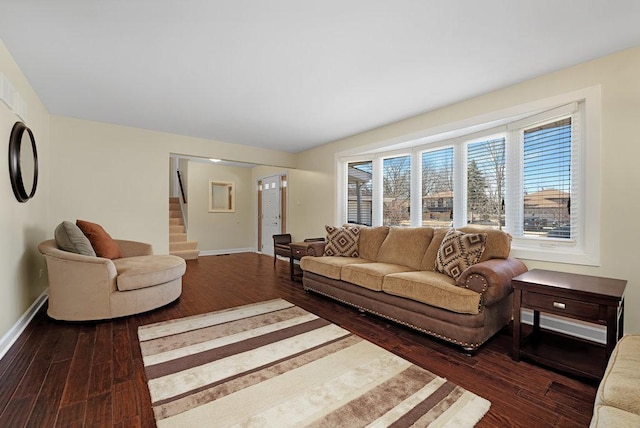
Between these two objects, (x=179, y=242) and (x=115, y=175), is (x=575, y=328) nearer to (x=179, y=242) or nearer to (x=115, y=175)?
(x=115, y=175)

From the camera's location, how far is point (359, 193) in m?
5.05

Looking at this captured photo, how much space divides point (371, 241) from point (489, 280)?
1822 millimetres

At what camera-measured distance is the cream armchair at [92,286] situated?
273 centimetres

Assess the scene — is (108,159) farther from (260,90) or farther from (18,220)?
(260,90)

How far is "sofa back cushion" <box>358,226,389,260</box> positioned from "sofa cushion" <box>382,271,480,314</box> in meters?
1.03

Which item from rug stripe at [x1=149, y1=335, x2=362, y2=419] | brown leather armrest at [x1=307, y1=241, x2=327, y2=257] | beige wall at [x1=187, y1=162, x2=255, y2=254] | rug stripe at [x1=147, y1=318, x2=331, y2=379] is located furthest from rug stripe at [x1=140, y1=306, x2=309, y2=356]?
beige wall at [x1=187, y1=162, x2=255, y2=254]

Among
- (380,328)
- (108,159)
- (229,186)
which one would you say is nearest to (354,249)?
(380,328)

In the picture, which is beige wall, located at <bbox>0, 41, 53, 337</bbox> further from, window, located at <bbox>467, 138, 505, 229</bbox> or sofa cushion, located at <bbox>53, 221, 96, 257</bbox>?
window, located at <bbox>467, 138, 505, 229</bbox>

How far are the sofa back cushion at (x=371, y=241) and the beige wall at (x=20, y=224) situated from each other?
3560mm

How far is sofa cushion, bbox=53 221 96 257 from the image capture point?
2883 mm

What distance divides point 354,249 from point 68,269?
3.18 m

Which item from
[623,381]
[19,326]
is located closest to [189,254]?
[19,326]

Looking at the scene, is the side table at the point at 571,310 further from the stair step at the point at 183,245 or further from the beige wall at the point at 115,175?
the stair step at the point at 183,245

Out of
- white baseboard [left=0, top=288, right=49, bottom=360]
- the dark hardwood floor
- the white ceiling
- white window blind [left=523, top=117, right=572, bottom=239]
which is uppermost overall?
the white ceiling
